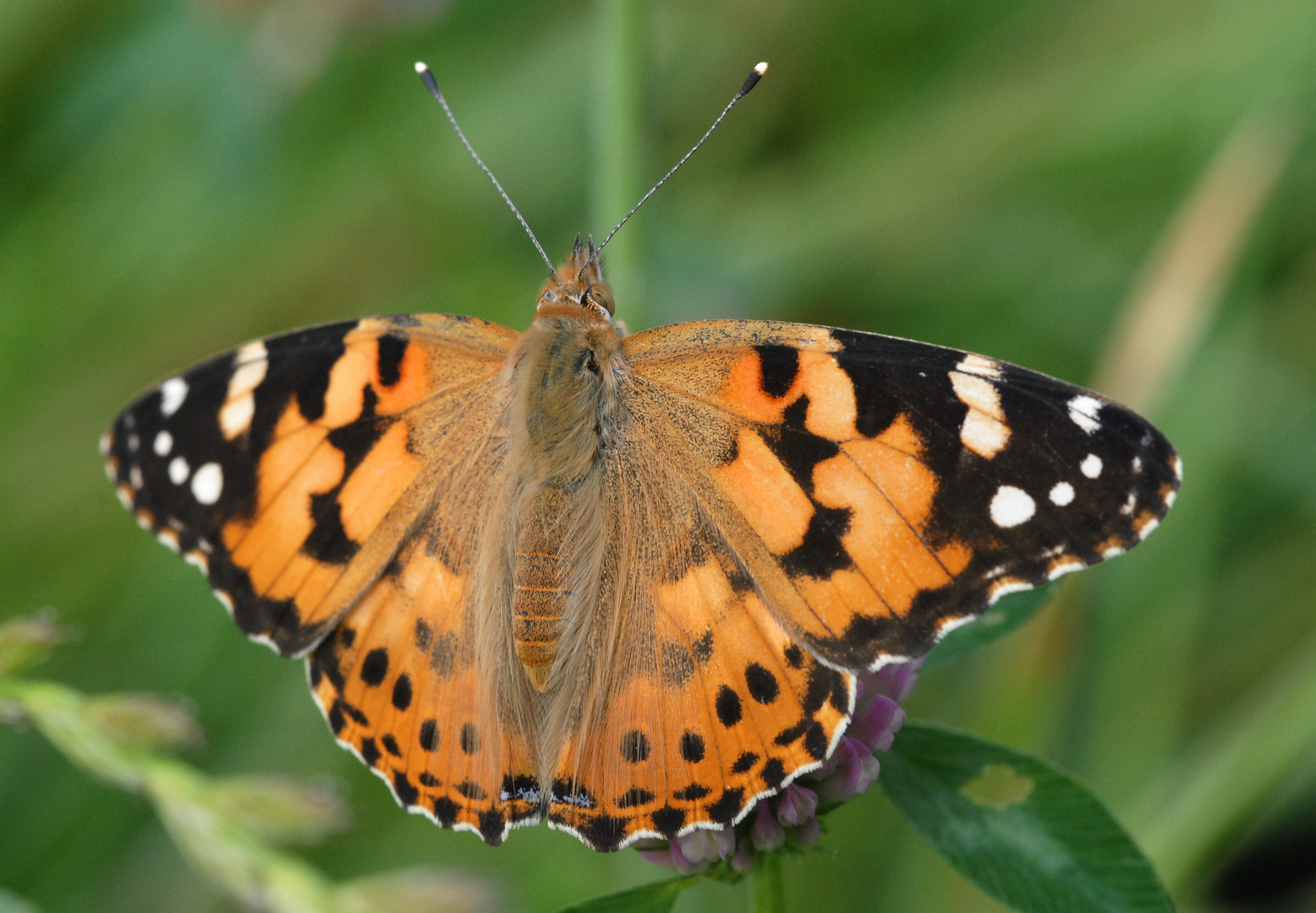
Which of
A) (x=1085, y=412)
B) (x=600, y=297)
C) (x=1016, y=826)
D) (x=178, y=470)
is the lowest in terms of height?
(x=1016, y=826)

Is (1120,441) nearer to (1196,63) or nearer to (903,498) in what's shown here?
(903,498)

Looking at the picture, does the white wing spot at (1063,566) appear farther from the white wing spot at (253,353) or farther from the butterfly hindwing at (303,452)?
the white wing spot at (253,353)

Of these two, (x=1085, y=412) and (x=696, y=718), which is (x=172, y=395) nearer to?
(x=696, y=718)

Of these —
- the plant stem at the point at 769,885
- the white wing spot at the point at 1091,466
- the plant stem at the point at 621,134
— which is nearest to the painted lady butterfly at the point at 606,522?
the white wing spot at the point at 1091,466

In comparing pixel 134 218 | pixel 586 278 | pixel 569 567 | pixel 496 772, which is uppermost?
pixel 134 218

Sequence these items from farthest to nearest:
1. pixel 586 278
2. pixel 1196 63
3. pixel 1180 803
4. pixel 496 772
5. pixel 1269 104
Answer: pixel 1196 63 < pixel 1269 104 < pixel 1180 803 < pixel 586 278 < pixel 496 772

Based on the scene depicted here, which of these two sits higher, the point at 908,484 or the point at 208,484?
the point at 208,484

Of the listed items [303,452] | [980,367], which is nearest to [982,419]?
[980,367]

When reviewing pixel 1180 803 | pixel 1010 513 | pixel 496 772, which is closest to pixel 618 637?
pixel 496 772
